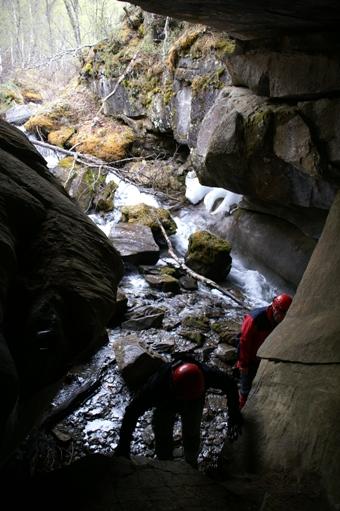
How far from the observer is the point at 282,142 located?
521cm

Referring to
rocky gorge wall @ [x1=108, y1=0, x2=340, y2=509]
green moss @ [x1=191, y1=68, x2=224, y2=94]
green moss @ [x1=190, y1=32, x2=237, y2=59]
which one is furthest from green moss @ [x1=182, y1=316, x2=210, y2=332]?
green moss @ [x1=190, y1=32, x2=237, y2=59]

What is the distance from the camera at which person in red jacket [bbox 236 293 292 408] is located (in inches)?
159

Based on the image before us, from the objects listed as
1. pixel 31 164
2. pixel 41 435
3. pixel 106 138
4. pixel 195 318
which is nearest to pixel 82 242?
pixel 31 164

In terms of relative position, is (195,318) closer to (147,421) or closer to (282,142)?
(147,421)

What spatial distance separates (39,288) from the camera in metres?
2.68

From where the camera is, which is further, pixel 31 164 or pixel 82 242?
pixel 31 164

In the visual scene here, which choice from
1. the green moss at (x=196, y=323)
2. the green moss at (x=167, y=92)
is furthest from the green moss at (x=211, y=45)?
the green moss at (x=196, y=323)

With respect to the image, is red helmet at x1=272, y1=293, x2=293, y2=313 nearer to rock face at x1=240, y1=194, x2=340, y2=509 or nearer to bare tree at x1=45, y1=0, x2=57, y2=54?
rock face at x1=240, y1=194, x2=340, y2=509

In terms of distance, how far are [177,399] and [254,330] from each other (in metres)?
1.22

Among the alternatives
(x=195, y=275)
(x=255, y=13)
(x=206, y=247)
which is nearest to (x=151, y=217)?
(x=206, y=247)

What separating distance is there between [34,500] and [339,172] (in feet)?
14.8

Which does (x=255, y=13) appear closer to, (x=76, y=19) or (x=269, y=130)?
(x=269, y=130)

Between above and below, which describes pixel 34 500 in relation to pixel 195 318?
above

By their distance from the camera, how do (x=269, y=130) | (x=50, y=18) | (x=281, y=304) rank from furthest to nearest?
(x=50, y=18) → (x=269, y=130) → (x=281, y=304)
